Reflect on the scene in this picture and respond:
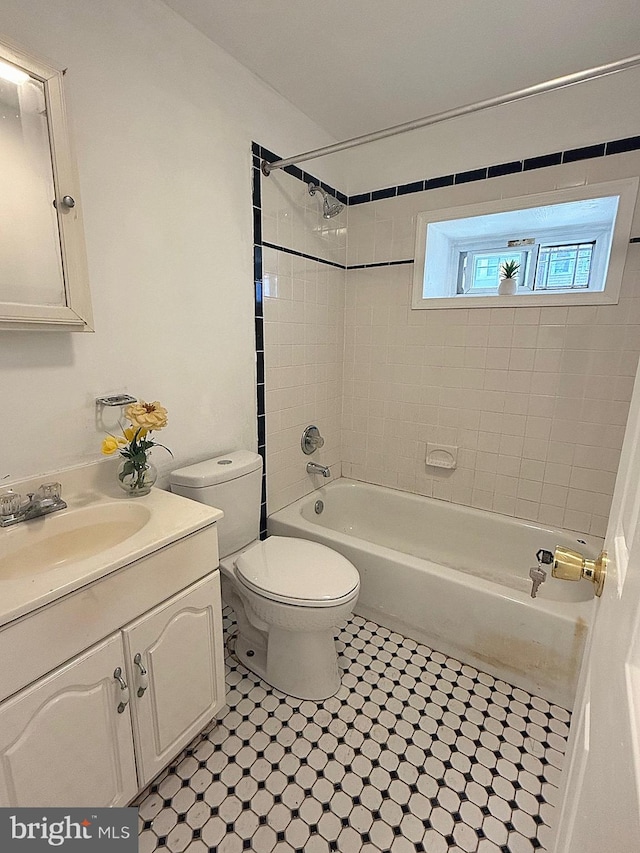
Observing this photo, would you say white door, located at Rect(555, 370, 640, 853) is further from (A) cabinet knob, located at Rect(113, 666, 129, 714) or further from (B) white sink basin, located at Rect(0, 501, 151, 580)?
(B) white sink basin, located at Rect(0, 501, 151, 580)

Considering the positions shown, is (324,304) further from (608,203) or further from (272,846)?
(272,846)

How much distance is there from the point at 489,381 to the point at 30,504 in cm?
201

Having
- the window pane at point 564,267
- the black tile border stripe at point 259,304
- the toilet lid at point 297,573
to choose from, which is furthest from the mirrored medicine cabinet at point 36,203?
the window pane at point 564,267

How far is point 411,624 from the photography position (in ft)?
6.04

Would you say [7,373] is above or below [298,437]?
above

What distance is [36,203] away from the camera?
1063mm

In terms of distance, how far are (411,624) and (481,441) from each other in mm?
1001

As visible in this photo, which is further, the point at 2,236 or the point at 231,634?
the point at 231,634

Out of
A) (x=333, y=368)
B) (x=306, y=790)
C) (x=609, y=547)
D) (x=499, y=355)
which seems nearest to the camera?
(x=609, y=547)

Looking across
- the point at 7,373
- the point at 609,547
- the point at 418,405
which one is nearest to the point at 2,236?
the point at 7,373

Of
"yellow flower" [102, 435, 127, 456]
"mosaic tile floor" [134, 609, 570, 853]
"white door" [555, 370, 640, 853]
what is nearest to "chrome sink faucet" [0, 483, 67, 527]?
"yellow flower" [102, 435, 127, 456]

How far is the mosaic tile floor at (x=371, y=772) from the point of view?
1128mm

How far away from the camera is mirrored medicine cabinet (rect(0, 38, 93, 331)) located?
3.29 ft

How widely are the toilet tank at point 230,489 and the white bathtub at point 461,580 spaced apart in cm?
41
